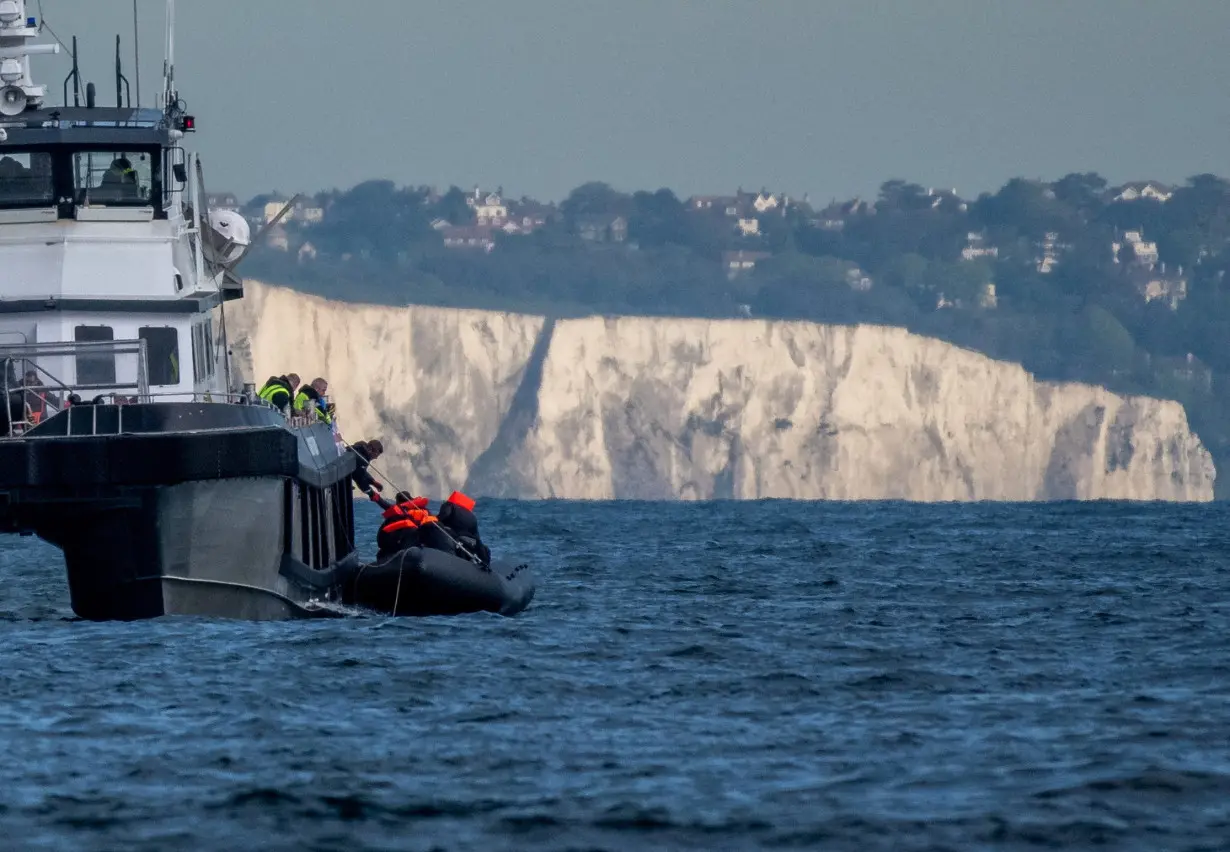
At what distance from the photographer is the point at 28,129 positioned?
26125 mm

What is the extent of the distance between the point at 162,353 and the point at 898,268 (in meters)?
154

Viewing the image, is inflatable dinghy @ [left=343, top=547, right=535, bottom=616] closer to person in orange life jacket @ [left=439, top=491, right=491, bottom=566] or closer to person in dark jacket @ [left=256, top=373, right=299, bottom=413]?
person in orange life jacket @ [left=439, top=491, right=491, bottom=566]

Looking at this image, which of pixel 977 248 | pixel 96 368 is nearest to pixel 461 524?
pixel 96 368

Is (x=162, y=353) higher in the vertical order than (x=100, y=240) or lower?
lower

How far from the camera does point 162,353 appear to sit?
25984 mm

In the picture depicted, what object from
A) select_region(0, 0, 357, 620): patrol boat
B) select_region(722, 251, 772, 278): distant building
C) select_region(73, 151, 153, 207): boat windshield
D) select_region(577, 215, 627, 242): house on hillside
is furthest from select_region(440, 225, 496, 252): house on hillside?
select_region(73, 151, 153, 207): boat windshield

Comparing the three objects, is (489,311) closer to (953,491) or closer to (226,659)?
(953,491)

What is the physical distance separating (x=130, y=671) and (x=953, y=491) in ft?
329

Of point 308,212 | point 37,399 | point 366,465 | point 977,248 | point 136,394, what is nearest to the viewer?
point 37,399

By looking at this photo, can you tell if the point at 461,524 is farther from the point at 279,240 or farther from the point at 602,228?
the point at 602,228

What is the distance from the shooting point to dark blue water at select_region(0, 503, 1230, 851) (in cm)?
1427

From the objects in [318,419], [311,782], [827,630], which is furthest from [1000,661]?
[318,419]

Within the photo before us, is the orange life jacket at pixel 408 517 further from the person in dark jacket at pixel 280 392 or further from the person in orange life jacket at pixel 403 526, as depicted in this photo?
the person in dark jacket at pixel 280 392

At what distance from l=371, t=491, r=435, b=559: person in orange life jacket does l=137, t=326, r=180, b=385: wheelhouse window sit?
2.79 m
